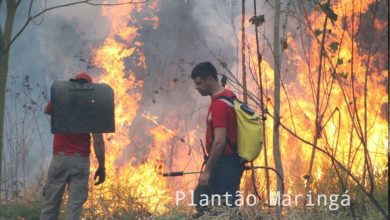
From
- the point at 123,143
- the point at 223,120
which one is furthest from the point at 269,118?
the point at 223,120

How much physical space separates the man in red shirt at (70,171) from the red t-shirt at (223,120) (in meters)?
1.22

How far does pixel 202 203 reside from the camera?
5316 millimetres

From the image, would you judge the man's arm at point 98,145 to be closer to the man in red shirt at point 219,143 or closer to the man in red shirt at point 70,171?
the man in red shirt at point 70,171

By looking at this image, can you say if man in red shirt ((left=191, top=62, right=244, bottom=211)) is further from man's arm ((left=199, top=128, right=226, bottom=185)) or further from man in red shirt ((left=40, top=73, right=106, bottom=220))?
man in red shirt ((left=40, top=73, right=106, bottom=220))

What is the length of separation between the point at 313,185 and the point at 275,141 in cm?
94

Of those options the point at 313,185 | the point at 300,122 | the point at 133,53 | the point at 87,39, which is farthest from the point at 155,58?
the point at 313,185

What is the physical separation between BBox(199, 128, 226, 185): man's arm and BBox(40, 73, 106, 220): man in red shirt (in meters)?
1.25

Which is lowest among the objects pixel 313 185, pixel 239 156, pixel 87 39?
pixel 313 185

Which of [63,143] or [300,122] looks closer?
[63,143]

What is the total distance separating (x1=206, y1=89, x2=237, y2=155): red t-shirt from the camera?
5266 mm

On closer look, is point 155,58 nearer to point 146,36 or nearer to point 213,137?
point 146,36

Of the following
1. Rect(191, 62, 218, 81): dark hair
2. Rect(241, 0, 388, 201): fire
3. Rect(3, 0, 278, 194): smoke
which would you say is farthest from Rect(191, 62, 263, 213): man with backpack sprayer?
Rect(3, 0, 278, 194): smoke

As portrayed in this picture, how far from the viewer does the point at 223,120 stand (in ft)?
17.3

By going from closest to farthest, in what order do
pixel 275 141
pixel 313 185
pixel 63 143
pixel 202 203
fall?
pixel 202 203 → pixel 63 143 → pixel 275 141 → pixel 313 185
